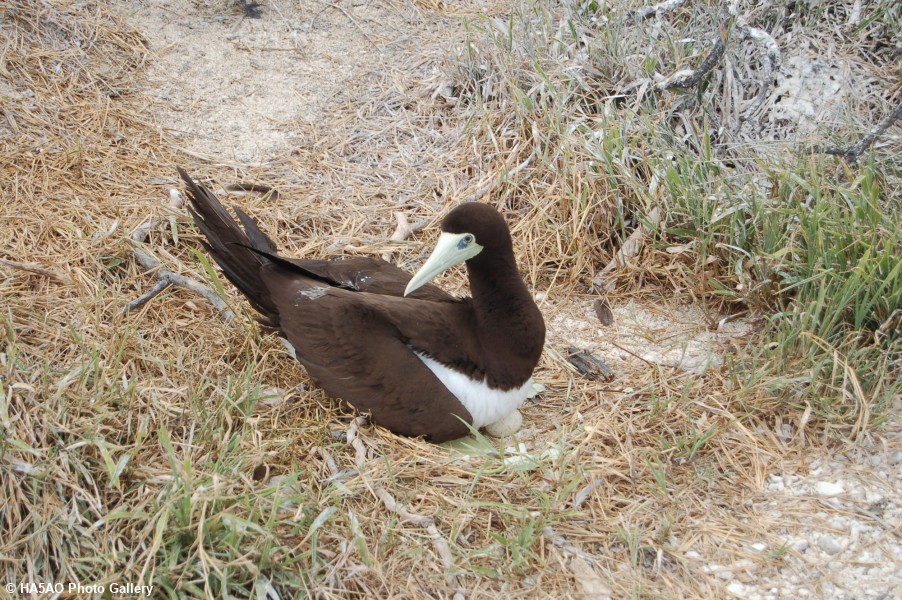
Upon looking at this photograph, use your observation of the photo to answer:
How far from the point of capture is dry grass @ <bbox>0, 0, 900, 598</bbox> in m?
2.46

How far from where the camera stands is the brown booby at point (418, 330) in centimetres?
313

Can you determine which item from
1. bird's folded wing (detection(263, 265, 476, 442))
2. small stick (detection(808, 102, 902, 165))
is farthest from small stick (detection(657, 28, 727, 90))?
bird's folded wing (detection(263, 265, 476, 442))

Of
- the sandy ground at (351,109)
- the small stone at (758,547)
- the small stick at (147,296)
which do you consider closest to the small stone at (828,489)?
the sandy ground at (351,109)

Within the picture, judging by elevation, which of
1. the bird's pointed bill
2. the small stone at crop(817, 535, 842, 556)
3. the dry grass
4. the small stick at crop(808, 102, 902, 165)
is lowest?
the dry grass

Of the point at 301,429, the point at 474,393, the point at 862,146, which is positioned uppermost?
the point at 862,146

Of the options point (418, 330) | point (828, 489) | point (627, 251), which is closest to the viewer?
point (828, 489)

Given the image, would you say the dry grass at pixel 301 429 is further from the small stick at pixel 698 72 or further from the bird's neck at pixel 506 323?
the small stick at pixel 698 72

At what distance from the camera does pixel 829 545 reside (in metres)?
2.66

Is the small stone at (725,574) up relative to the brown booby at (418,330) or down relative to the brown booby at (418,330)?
down

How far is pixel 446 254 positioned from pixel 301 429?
847 mm

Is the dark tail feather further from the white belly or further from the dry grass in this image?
the white belly

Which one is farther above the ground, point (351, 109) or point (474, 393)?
point (351, 109)

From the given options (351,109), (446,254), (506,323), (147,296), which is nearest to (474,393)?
(506,323)

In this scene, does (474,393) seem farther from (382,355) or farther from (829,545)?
(829,545)
